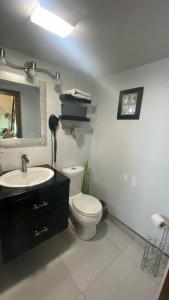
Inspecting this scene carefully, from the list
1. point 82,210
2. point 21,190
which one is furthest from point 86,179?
point 21,190

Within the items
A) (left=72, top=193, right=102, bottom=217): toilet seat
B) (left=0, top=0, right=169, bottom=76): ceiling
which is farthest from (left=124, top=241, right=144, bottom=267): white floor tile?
(left=0, top=0, right=169, bottom=76): ceiling

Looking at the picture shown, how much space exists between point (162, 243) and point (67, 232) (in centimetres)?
113

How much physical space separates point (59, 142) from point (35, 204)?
0.93 m

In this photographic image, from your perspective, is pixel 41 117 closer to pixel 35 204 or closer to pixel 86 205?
pixel 35 204

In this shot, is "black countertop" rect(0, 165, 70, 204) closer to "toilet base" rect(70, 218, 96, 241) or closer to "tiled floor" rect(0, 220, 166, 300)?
"toilet base" rect(70, 218, 96, 241)

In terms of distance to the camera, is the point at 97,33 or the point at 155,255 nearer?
the point at 97,33

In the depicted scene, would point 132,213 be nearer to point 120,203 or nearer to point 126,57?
point 120,203

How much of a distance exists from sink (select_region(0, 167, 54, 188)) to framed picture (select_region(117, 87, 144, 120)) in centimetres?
116

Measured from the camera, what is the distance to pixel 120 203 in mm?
2014

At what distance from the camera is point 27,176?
5.16 ft

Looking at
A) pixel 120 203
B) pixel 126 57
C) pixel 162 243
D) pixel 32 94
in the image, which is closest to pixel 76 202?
pixel 120 203

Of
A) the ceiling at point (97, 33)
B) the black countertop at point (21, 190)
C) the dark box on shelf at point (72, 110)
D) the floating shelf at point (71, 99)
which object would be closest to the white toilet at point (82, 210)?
the black countertop at point (21, 190)

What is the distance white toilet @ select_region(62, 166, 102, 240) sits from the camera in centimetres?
164

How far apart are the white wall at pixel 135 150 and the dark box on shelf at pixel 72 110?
0.34m
